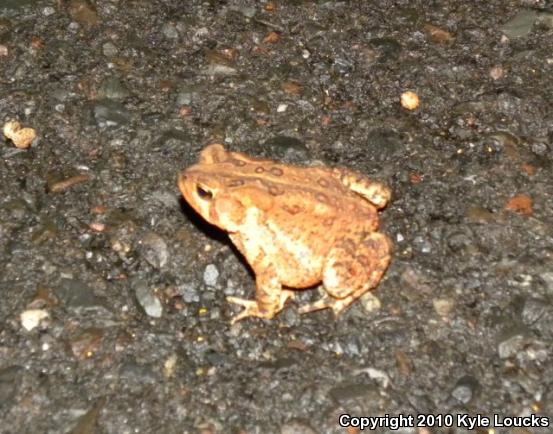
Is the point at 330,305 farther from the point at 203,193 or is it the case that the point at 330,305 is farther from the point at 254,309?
the point at 203,193

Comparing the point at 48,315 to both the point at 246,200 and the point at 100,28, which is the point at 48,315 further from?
the point at 100,28

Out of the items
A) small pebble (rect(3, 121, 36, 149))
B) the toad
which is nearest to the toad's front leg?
the toad

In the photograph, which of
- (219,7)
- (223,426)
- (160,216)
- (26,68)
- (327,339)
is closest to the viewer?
(223,426)

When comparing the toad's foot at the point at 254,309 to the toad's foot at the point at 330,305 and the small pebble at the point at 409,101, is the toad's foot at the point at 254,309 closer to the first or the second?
the toad's foot at the point at 330,305

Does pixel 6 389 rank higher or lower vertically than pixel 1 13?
lower

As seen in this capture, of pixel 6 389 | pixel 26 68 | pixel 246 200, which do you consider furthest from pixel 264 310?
pixel 26 68

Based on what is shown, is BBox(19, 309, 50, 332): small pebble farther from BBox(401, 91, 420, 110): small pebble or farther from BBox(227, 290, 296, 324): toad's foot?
BBox(401, 91, 420, 110): small pebble

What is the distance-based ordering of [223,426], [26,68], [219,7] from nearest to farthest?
[223,426] < [26,68] < [219,7]
